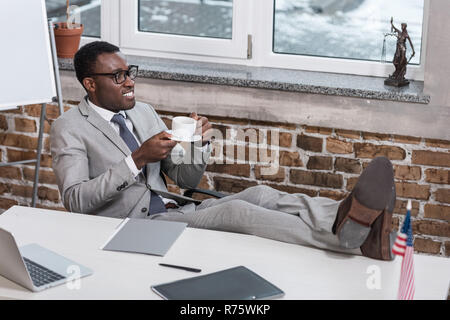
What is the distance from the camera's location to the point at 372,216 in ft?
6.60

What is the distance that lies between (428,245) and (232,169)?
1031mm

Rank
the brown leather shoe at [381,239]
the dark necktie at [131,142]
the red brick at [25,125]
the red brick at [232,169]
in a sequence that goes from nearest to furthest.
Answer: the brown leather shoe at [381,239]
the dark necktie at [131,142]
the red brick at [232,169]
the red brick at [25,125]

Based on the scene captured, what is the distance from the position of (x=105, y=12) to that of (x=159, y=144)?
1502 millimetres

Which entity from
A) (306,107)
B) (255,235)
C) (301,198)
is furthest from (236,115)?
(255,235)

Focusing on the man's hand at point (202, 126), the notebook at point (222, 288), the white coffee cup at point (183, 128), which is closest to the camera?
the notebook at point (222, 288)

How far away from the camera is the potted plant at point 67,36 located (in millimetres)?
3592

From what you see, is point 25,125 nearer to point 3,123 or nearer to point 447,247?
point 3,123

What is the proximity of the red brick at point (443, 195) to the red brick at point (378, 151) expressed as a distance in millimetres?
235

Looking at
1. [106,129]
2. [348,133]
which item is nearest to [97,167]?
[106,129]

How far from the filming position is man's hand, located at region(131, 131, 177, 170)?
2459 mm

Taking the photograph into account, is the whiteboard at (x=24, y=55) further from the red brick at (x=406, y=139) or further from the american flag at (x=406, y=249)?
the american flag at (x=406, y=249)

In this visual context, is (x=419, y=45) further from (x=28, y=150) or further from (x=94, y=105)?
(x=28, y=150)

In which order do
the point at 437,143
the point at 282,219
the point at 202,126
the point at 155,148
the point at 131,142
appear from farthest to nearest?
the point at 437,143
the point at 131,142
the point at 202,126
the point at 155,148
the point at 282,219

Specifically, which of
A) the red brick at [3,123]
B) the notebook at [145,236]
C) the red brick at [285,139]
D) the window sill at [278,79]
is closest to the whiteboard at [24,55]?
the window sill at [278,79]
